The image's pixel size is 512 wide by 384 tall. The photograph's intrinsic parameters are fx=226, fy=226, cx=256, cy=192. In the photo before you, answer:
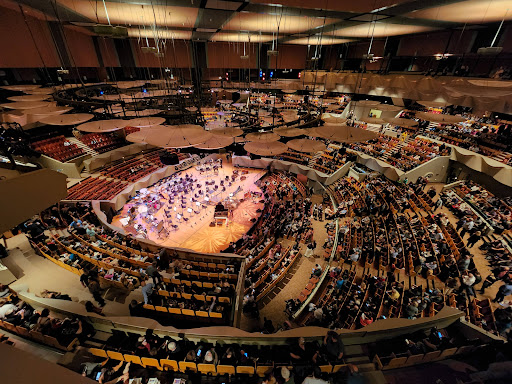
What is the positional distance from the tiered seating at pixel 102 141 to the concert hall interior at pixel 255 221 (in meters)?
0.13

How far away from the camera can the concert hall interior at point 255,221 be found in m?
4.78

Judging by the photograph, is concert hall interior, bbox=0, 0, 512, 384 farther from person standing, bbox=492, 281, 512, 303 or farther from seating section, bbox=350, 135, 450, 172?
seating section, bbox=350, 135, 450, 172

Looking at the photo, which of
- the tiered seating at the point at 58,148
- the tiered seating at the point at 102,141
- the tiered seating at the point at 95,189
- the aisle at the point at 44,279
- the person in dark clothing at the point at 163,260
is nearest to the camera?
the aisle at the point at 44,279

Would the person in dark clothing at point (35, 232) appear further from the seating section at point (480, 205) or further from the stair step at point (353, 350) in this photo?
the seating section at point (480, 205)

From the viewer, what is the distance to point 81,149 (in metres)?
17.2

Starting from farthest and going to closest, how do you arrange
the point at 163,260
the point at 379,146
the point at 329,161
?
the point at 379,146, the point at 329,161, the point at 163,260

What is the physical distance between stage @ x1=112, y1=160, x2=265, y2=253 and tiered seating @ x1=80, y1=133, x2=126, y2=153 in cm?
533

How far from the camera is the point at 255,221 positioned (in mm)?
14461

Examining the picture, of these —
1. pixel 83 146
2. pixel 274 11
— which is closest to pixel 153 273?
pixel 274 11

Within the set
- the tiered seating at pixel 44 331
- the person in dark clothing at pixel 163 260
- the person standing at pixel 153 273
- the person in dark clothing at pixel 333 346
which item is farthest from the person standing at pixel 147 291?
the person in dark clothing at pixel 333 346

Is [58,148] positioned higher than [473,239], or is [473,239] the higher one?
[58,148]

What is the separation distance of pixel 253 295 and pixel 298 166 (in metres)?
13.9

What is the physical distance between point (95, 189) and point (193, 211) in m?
6.60

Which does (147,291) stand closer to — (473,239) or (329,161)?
(473,239)
